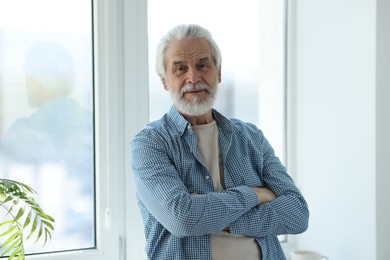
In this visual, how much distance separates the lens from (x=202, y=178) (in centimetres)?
180

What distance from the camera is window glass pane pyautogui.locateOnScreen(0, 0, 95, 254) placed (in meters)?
2.11

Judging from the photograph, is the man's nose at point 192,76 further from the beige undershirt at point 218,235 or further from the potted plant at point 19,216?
the potted plant at point 19,216

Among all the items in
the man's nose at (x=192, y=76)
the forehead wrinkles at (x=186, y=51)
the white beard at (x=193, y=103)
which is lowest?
the white beard at (x=193, y=103)

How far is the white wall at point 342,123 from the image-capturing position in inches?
84.3

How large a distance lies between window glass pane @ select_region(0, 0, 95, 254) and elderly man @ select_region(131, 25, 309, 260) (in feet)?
1.63

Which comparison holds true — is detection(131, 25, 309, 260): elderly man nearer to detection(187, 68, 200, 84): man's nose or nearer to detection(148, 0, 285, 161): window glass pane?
detection(187, 68, 200, 84): man's nose

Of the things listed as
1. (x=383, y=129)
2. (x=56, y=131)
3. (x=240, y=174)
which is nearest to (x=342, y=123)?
(x=383, y=129)

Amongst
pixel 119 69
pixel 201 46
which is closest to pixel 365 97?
pixel 201 46

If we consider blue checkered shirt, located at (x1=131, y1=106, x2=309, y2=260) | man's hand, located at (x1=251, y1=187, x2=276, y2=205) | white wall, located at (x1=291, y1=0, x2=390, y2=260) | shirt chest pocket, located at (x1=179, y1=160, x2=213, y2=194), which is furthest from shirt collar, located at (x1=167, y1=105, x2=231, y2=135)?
white wall, located at (x1=291, y1=0, x2=390, y2=260)

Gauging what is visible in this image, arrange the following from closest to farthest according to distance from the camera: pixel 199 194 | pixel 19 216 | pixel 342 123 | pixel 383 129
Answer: pixel 19 216 < pixel 199 194 < pixel 383 129 < pixel 342 123

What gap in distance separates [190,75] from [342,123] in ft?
2.72

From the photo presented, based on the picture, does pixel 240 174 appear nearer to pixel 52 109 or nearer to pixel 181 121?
pixel 181 121

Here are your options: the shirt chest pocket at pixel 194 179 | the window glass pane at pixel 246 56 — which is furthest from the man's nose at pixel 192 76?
the window glass pane at pixel 246 56

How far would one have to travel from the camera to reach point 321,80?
2.48m
